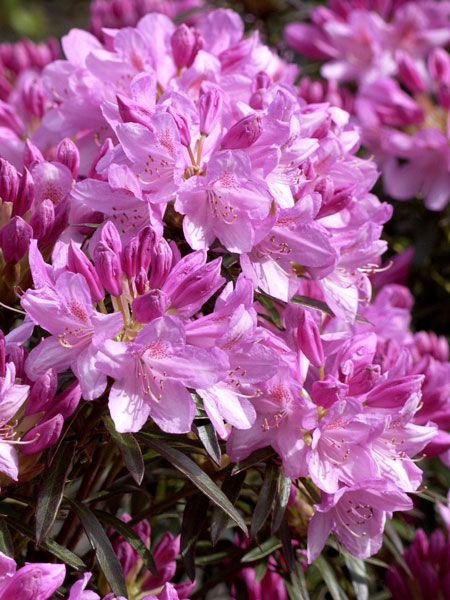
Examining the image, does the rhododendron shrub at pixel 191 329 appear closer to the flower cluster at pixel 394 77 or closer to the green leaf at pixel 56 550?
the green leaf at pixel 56 550

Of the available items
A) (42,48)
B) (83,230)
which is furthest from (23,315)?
(42,48)

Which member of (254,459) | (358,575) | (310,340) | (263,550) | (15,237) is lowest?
(358,575)

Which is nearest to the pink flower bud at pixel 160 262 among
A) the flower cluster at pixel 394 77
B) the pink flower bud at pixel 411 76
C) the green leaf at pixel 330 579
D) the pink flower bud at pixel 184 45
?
the pink flower bud at pixel 184 45

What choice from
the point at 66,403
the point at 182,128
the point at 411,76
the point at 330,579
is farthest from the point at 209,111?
the point at 411,76

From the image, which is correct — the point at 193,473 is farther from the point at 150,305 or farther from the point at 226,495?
the point at 150,305

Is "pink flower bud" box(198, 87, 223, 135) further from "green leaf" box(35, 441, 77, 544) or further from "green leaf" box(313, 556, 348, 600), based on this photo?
"green leaf" box(313, 556, 348, 600)

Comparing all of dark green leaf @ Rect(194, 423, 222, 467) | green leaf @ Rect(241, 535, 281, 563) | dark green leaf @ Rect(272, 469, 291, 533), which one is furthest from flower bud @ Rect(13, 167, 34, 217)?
green leaf @ Rect(241, 535, 281, 563)
